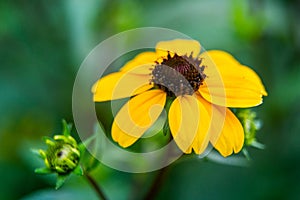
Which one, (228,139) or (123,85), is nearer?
(228,139)

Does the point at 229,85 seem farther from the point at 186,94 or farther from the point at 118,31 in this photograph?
the point at 118,31

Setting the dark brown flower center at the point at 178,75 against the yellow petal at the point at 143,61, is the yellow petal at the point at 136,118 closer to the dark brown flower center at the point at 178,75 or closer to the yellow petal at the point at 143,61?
the dark brown flower center at the point at 178,75

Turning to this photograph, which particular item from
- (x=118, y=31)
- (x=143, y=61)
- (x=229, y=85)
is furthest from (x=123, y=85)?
(x=118, y=31)

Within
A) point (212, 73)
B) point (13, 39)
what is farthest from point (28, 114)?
point (212, 73)

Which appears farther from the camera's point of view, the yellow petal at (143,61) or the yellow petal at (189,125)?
the yellow petal at (143,61)

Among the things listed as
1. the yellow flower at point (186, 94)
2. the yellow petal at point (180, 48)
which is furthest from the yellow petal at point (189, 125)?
the yellow petal at point (180, 48)

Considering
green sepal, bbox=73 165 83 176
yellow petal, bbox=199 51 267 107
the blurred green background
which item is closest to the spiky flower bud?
green sepal, bbox=73 165 83 176
